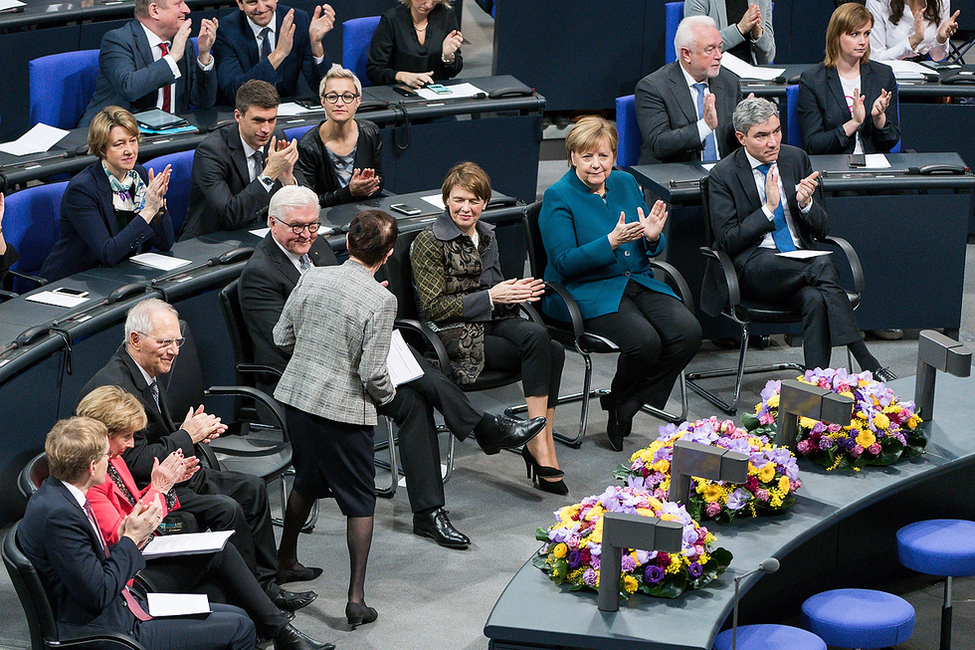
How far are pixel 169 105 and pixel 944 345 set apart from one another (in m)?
3.86

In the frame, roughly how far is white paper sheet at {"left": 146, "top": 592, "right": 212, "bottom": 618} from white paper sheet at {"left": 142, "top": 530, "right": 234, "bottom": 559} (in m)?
0.14

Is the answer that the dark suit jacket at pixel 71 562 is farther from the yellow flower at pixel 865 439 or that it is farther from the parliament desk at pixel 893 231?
the parliament desk at pixel 893 231

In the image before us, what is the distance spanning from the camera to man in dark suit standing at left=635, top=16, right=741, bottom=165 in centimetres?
647

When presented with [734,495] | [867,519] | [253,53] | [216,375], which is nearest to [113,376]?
[216,375]

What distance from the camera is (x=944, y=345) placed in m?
4.16

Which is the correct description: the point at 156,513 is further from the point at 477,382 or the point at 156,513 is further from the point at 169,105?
the point at 169,105

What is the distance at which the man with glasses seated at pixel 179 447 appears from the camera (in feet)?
13.1

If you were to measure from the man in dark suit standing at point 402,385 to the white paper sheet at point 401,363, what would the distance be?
9 centimetres

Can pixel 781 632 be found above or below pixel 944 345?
below

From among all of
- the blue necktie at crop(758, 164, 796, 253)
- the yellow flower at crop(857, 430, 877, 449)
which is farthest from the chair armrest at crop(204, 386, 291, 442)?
the blue necktie at crop(758, 164, 796, 253)

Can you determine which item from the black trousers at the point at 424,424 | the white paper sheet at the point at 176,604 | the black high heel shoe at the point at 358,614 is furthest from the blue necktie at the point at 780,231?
the white paper sheet at the point at 176,604

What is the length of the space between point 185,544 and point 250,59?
142 inches

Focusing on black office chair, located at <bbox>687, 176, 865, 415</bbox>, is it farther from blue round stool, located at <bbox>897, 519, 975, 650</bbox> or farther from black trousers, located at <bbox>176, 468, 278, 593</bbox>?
black trousers, located at <bbox>176, 468, 278, 593</bbox>

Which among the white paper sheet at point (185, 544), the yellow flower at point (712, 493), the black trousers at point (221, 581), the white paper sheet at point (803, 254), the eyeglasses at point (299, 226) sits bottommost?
the black trousers at point (221, 581)
